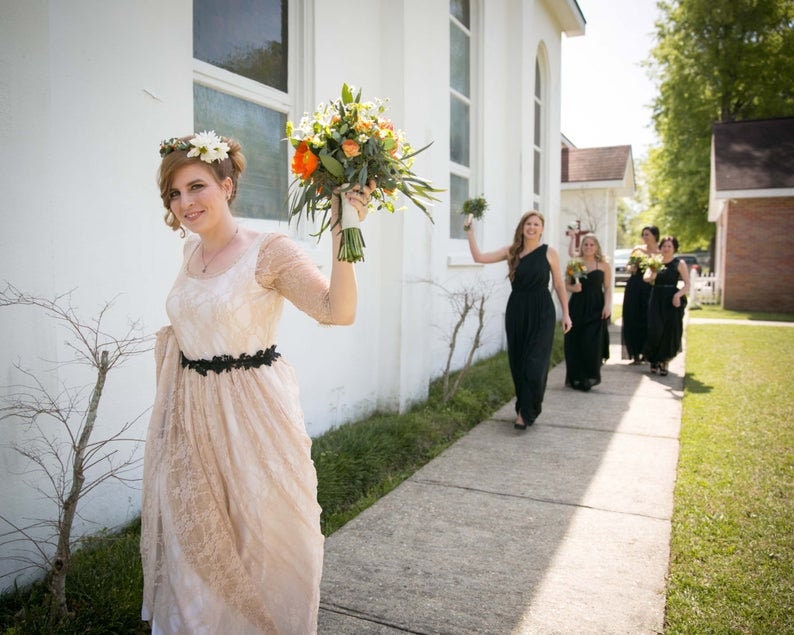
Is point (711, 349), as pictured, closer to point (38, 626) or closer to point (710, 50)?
point (38, 626)

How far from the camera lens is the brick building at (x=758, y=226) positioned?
63.6ft

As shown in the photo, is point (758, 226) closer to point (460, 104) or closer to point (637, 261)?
point (637, 261)

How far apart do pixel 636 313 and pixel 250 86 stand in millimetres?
7431

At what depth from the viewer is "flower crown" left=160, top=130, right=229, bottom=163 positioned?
2281 millimetres

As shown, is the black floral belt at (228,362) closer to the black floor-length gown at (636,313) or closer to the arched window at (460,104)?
the arched window at (460,104)

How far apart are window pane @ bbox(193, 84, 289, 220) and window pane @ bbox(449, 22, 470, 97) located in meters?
4.14

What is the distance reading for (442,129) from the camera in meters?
6.94

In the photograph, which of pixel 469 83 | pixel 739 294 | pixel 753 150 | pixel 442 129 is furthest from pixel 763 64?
pixel 442 129

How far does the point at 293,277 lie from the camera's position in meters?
2.22

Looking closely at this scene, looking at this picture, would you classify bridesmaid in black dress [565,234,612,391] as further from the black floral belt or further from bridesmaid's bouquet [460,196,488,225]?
the black floral belt

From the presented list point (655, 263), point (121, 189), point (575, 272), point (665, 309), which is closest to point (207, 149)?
point (121, 189)

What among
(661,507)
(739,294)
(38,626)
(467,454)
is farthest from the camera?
(739,294)


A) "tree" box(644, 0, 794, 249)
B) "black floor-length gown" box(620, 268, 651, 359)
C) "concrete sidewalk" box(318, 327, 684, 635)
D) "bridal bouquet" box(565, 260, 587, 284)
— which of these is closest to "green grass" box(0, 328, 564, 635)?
"concrete sidewalk" box(318, 327, 684, 635)

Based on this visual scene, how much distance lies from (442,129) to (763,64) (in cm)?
2617
